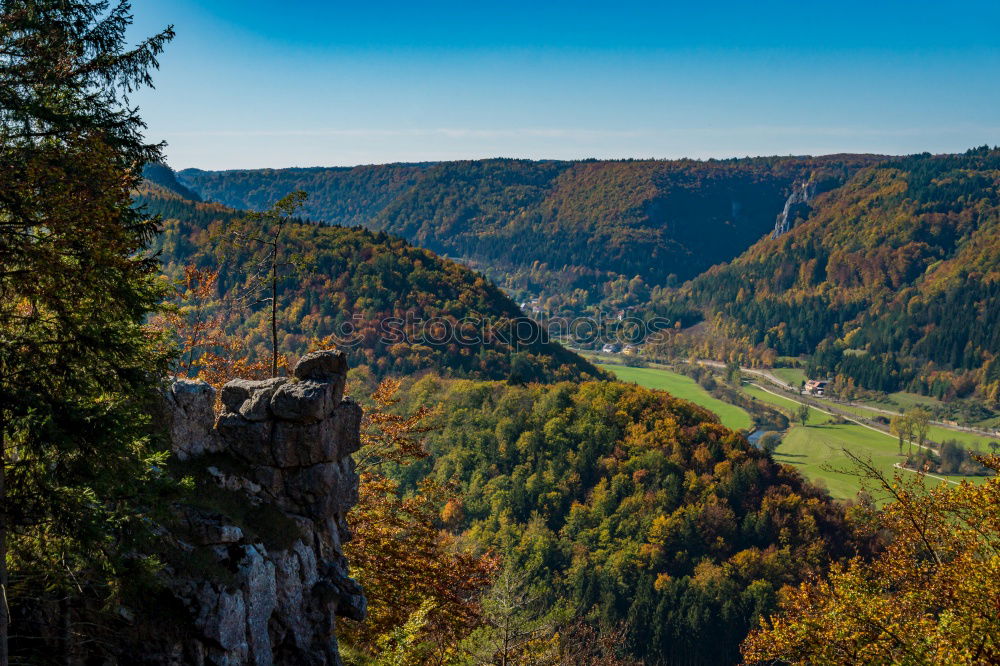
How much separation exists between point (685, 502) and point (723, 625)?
13548 millimetres

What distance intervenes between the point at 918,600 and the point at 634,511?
2129 inches

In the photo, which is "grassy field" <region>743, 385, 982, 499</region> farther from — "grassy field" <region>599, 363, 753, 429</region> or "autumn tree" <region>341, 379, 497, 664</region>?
"autumn tree" <region>341, 379, 497, 664</region>

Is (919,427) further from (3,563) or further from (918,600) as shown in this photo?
(3,563)

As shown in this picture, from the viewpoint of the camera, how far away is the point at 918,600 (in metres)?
15.8

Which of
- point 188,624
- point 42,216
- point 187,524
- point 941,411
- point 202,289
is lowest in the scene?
point 941,411

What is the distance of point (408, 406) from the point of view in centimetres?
8644

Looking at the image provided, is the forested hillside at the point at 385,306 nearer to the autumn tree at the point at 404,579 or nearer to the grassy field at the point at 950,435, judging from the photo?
the grassy field at the point at 950,435

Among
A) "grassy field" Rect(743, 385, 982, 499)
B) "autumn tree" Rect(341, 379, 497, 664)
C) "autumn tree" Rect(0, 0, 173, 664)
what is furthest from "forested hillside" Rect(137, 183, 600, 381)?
"autumn tree" Rect(0, 0, 173, 664)

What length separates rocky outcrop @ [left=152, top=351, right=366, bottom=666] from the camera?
13453mm

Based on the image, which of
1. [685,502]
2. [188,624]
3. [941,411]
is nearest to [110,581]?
[188,624]

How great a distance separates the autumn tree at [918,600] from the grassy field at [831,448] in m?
89.5

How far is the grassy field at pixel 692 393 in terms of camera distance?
487 ft

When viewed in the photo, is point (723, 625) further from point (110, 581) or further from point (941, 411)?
point (941, 411)

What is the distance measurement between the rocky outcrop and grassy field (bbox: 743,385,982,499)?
97.1 metres
